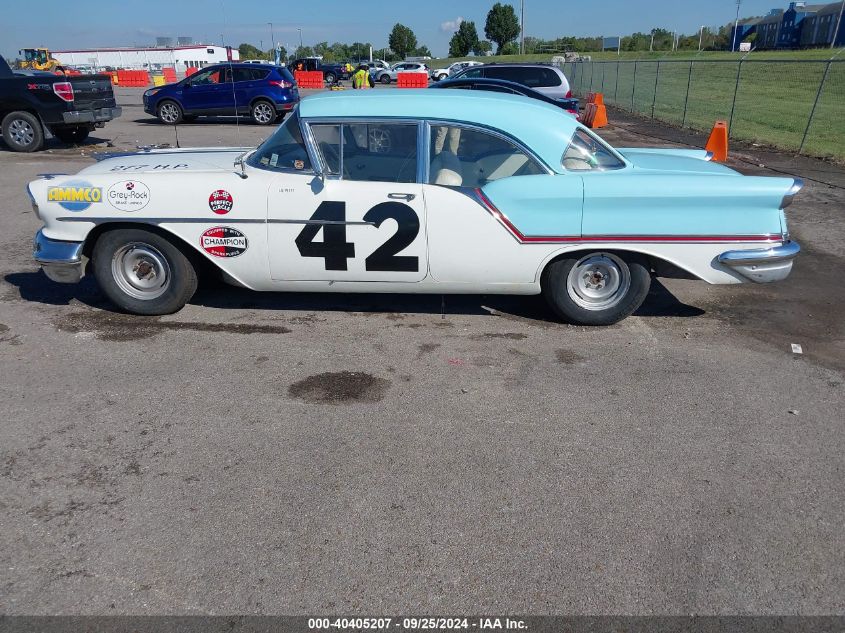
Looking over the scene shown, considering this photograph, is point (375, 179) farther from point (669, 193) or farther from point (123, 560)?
point (123, 560)

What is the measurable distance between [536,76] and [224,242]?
14572 mm

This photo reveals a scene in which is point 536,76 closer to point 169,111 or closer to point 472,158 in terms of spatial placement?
point 169,111

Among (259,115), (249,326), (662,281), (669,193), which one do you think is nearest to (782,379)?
(669,193)

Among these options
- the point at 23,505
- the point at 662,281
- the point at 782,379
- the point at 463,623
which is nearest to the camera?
the point at 463,623

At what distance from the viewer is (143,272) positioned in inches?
211

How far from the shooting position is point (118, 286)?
209 inches

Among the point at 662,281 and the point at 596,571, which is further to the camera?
the point at 662,281

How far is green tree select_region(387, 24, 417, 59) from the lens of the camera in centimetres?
11288

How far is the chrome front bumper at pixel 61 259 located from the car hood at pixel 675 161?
4344 mm

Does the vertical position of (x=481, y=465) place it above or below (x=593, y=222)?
below

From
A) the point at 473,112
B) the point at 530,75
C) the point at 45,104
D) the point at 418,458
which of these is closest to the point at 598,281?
the point at 473,112

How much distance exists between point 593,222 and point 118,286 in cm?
369

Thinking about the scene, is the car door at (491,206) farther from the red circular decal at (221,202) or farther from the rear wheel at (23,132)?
the rear wheel at (23,132)

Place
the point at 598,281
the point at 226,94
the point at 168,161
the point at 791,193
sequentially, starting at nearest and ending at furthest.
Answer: the point at 791,193
the point at 598,281
the point at 168,161
the point at 226,94
